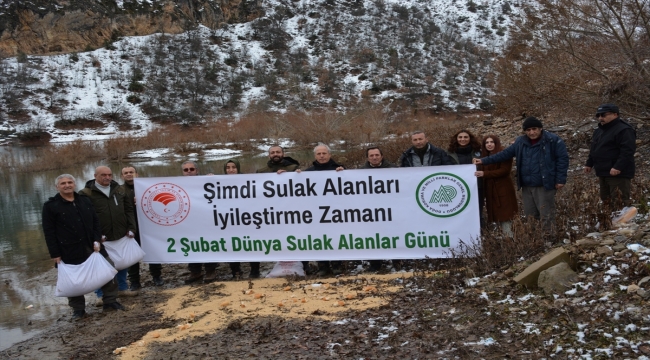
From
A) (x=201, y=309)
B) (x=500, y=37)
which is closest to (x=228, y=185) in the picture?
(x=201, y=309)

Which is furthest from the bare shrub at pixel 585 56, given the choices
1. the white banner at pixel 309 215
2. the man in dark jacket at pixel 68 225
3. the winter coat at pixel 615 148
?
the man in dark jacket at pixel 68 225

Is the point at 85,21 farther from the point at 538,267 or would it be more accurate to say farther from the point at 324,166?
the point at 538,267

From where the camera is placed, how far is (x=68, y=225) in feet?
18.9

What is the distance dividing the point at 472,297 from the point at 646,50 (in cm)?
962

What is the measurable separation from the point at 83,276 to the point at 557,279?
4.95 metres

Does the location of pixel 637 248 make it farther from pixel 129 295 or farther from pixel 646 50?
pixel 646 50

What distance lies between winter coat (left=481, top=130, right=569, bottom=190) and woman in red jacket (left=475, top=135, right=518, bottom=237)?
219mm

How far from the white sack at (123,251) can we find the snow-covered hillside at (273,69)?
4560cm

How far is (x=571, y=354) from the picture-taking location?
138 inches

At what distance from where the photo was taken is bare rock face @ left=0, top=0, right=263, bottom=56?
67.2 m

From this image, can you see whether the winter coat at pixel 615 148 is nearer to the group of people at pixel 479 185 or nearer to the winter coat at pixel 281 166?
the group of people at pixel 479 185

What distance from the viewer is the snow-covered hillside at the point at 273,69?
55.8 meters

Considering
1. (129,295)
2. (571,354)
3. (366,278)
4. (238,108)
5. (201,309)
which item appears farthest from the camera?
(238,108)

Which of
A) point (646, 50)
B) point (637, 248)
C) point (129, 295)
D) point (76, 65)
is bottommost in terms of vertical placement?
point (129, 295)
